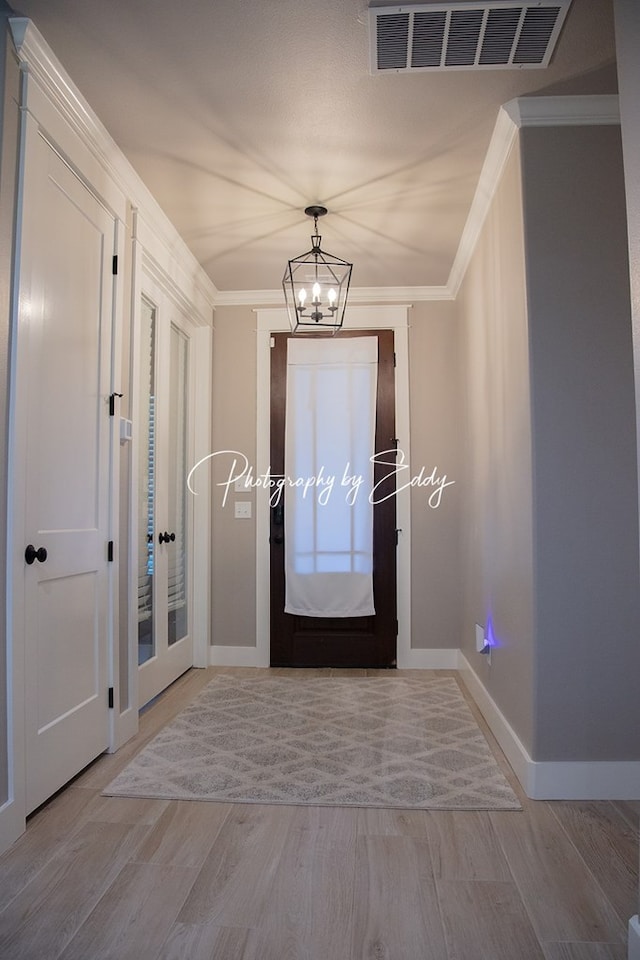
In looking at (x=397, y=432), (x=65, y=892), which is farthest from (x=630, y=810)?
(x=397, y=432)

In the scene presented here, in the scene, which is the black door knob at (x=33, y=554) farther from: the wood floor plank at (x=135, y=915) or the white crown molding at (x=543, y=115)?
the white crown molding at (x=543, y=115)

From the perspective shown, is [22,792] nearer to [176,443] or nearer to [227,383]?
[176,443]

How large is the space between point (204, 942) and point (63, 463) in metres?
1.60

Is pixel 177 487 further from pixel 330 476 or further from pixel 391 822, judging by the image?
pixel 391 822

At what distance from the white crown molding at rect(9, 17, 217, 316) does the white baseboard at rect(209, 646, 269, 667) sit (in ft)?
8.40

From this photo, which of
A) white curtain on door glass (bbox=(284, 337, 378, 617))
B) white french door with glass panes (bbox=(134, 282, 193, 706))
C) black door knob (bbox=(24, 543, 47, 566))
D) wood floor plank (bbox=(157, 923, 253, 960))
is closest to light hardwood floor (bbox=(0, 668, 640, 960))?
wood floor plank (bbox=(157, 923, 253, 960))

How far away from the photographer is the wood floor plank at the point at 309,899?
1.57 metres

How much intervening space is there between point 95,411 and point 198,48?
138cm

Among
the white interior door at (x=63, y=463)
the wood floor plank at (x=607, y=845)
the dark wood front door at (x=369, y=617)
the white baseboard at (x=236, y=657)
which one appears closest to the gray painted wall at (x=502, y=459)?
the wood floor plank at (x=607, y=845)

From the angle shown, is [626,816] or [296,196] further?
[296,196]

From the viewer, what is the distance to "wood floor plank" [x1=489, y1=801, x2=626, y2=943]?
1627mm

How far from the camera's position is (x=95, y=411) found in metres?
2.74

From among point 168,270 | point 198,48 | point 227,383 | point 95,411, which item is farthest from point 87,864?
point 227,383

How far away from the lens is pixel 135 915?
66.3 inches
